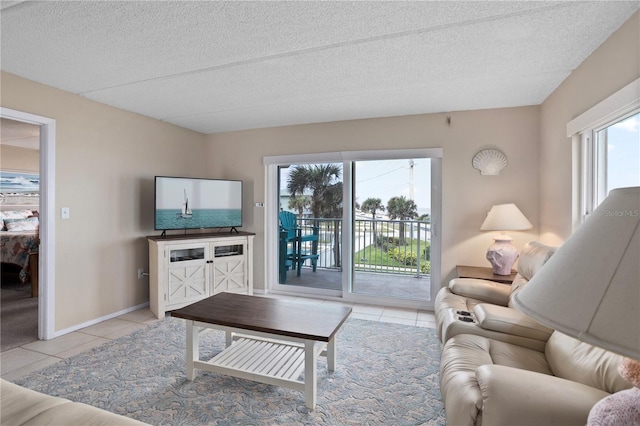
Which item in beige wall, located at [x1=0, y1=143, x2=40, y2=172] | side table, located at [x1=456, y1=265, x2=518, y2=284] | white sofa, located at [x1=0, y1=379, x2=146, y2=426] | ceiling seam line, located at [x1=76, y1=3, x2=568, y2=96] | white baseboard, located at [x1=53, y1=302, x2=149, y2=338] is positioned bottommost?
white baseboard, located at [x1=53, y1=302, x2=149, y2=338]

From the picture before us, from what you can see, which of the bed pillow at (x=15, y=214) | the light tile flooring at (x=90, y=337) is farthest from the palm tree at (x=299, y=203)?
the bed pillow at (x=15, y=214)

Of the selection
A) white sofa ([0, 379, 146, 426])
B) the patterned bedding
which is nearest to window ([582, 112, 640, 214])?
white sofa ([0, 379, 146, 426])

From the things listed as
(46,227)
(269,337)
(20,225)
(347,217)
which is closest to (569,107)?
(347,217)

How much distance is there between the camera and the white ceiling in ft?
5.68

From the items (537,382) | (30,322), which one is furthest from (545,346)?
(30,322)

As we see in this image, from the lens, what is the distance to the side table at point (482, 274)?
295cm

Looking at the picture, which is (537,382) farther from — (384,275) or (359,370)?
(384,275)

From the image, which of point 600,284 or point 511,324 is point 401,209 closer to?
point 511,324

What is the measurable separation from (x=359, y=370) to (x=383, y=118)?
9.17 ft

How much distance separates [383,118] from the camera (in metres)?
3.80

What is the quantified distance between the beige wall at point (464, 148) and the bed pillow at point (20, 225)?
16.0ft

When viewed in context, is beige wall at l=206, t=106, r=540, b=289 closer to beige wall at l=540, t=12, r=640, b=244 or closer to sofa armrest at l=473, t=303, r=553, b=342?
beige wall at l=540, t=12, r=640, b=244

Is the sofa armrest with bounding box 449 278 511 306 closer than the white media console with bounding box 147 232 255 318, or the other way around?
the sofa armrest with bounding box 449 278 511 306

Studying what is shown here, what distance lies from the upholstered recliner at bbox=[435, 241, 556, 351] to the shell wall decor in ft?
3.52
